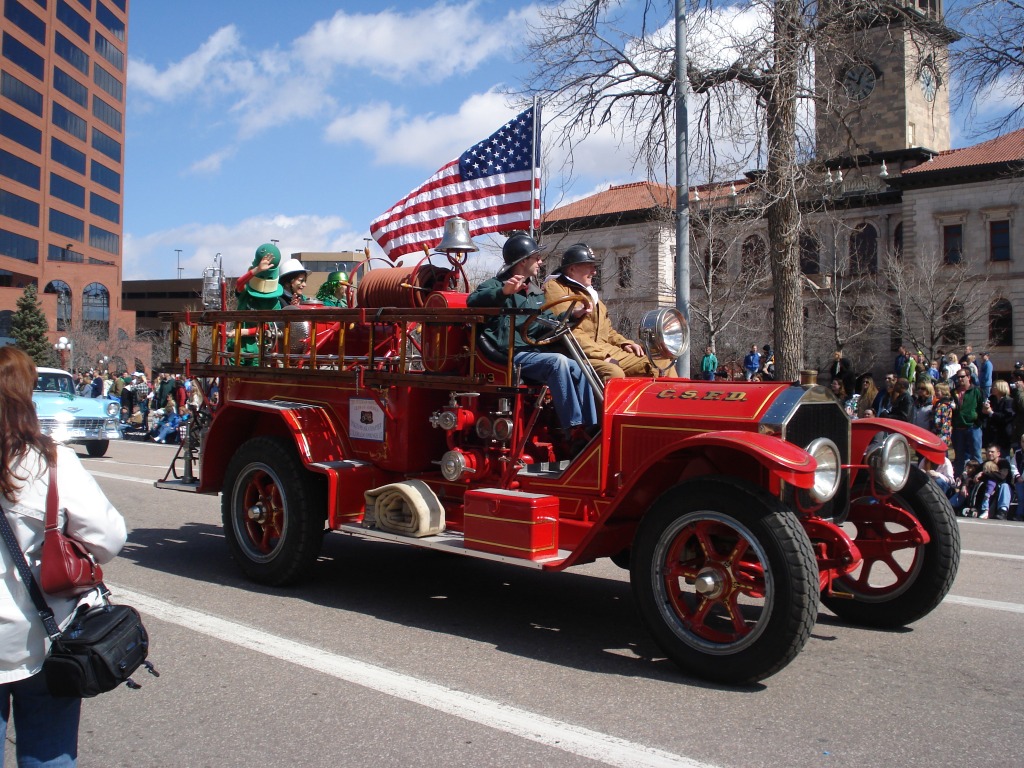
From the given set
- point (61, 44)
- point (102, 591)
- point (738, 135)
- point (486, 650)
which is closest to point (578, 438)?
point (486, 650)

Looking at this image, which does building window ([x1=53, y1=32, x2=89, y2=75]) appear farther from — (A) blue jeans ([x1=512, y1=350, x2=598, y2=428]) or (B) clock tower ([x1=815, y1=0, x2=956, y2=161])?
(A) blue jeans ([x1=512, y1=350, x2=598, y2=428])

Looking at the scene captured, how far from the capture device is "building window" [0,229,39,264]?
6656 centimetres

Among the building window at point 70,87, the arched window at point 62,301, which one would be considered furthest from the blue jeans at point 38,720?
the building window at point 70,87

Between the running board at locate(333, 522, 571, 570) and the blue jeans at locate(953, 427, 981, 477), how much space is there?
31.8 ft

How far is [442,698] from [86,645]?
2094 mm

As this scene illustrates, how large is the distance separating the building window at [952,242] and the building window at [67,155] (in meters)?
61.6

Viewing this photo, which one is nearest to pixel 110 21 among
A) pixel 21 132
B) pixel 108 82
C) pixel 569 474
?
pixel 108 82

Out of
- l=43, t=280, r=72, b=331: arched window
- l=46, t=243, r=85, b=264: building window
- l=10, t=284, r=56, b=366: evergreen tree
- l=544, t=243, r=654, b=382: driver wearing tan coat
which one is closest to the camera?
l=544, t=243, r=654, b=382: driver wearing tan coat

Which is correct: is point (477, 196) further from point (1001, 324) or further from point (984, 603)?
point (1001, 324)

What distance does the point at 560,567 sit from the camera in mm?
5129

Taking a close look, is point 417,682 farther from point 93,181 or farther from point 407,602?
point 93,181

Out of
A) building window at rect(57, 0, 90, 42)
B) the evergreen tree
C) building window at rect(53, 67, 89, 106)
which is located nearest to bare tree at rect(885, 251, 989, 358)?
the evergreen tree

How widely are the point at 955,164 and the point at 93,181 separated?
64238 millimetres

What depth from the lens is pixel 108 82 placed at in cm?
8031
